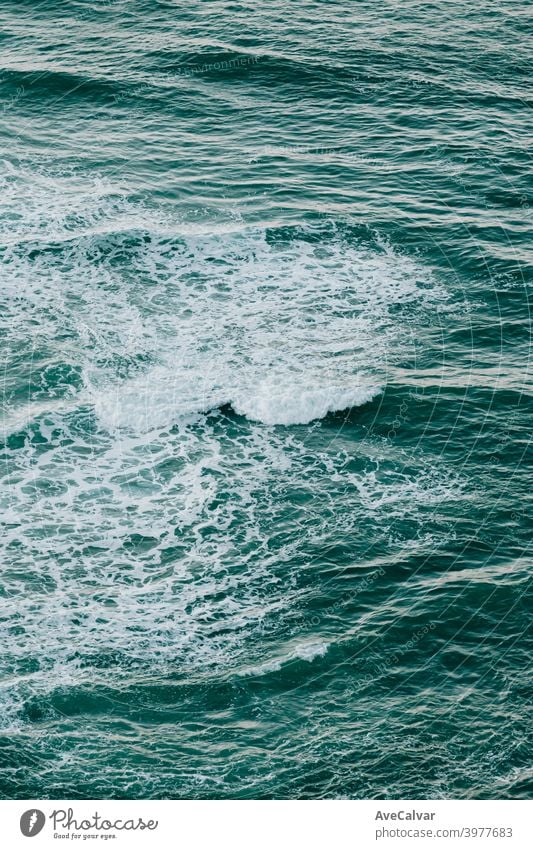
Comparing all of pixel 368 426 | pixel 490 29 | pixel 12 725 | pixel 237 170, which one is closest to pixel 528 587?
pixel 368 426

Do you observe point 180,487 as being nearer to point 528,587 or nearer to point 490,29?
point 528,587

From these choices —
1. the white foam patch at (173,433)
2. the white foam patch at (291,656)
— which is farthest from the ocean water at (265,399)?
the white foam patch at (173,433)

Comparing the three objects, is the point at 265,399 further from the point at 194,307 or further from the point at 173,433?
the point at 194,307

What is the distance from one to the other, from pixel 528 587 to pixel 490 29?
82.8m

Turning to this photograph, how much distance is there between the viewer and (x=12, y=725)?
221 feet

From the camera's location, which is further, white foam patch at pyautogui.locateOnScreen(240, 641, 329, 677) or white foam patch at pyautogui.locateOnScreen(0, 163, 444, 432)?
white foam patch at pyautogui.locateOnScreen(0, 163, 444, 432)

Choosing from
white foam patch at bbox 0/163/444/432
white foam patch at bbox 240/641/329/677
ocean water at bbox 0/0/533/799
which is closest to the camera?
ocean water at bbox 0/0/533/799

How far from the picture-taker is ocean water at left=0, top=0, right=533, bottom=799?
6781cm
